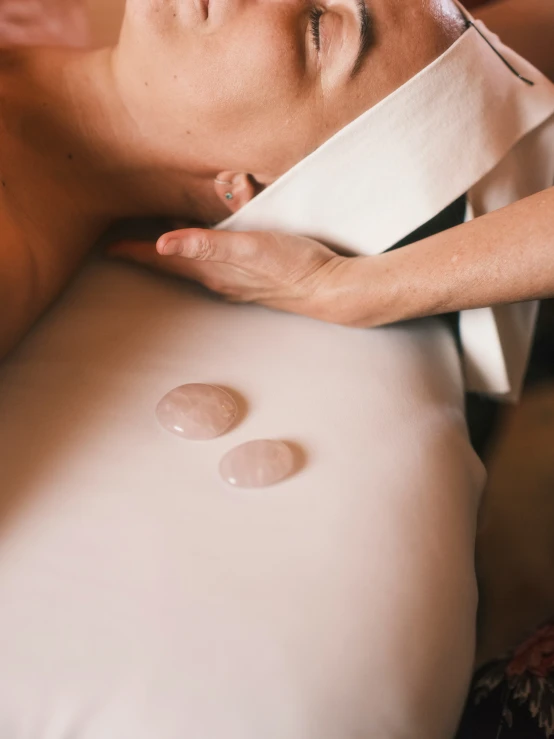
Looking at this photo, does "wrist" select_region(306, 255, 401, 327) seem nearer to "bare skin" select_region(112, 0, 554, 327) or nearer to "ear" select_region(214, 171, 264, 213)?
"bare skin" select_region(112, 0, 554, 327)

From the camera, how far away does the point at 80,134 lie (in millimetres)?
921

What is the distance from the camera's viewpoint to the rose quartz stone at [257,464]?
67 centimetres

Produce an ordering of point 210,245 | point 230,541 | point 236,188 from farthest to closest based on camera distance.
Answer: point 236,188 < point 210,245 < point 230,541

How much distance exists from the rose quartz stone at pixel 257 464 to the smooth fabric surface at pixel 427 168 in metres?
0.38

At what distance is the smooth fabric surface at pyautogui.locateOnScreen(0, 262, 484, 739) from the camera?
530 millimetres

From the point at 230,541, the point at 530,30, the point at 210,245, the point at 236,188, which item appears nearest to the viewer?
the point at 230,541

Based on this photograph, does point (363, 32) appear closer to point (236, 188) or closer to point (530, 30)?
point (236, 188)

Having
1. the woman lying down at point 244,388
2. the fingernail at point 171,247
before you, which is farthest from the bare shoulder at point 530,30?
the fingernail at point 171,247

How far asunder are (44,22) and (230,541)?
3.08ft

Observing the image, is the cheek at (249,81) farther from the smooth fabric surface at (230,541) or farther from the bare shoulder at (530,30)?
the bare shoulder at (530,30)

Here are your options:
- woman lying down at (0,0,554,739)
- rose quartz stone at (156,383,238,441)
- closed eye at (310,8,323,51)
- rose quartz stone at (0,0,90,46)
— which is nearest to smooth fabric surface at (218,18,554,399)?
woman lying down at (0,0,554,739)

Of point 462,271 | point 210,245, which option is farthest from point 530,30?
point 210,245

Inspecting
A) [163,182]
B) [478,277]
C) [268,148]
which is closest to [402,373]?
[478,277]

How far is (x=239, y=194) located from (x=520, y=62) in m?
0.48
